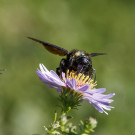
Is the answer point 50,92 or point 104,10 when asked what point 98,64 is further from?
point 104,10

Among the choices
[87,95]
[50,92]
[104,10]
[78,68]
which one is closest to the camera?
[87,95]

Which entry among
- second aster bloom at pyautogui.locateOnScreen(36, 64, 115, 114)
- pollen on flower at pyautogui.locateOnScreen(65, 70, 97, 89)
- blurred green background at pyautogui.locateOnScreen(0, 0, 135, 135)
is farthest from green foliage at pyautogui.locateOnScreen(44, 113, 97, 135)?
blurred green background at pyautogui.locateOnScreen(0, 0, 135, 135)

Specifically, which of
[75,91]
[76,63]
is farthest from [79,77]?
[75,91]

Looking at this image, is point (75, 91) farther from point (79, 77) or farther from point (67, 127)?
point (67, 127)

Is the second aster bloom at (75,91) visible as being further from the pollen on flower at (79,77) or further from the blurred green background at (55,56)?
the blurred green background at (55,56)

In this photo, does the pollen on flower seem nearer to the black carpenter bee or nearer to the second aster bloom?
the black carpenter bee

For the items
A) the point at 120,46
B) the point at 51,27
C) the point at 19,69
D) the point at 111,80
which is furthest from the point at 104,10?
the point at 19,69

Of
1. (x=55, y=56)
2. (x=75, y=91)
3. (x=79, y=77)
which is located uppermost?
A: (x=55, y=56)
